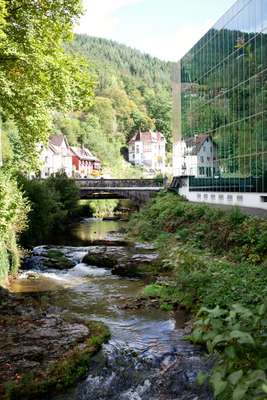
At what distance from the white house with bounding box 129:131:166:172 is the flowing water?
119 meters

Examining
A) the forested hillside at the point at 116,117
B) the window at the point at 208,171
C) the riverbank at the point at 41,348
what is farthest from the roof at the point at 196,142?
the forested hillside at the point at 116,117

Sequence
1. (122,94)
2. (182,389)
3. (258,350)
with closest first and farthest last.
Answer: (258,350) → (182,389) → (122,94)

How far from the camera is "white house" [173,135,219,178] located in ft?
118

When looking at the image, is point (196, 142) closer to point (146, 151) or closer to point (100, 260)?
point (100, 260)

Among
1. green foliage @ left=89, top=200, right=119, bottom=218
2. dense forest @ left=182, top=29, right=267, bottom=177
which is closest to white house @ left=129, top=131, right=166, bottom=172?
green foliage @ left=89, top=200, right=119, bottom=218

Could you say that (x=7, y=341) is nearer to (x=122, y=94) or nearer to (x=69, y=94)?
(x=69, y=94)

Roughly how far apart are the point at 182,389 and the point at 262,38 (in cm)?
2349

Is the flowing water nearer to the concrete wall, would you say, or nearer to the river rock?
the river rock

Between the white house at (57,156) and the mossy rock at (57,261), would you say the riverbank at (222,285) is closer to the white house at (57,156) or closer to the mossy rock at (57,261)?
the mossy rock at (57,261)

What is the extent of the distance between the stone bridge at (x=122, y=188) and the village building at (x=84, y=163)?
5211cm

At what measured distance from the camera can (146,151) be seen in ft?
449

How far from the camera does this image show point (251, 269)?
1498cm

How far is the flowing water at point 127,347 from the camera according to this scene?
8.90 metres

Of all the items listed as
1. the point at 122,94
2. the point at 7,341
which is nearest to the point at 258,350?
the point at 7,341
